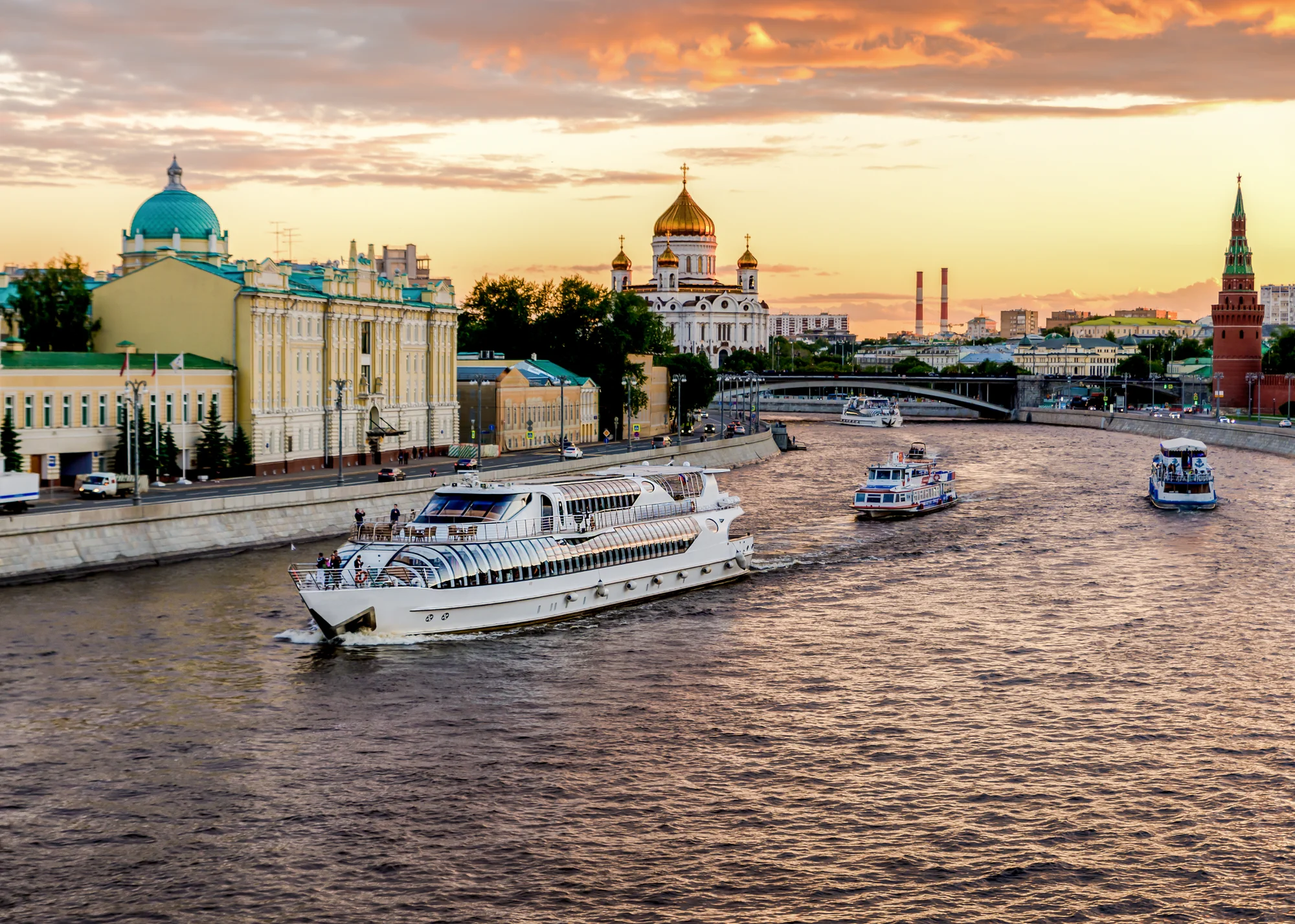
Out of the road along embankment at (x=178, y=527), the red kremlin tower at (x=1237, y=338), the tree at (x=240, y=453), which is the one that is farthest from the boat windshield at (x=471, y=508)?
the red kremlin tower at (x=1237, y=338)

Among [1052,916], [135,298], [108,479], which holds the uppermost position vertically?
[135,298]

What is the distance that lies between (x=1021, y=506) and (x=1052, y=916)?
55.6 m

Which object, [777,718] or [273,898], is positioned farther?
[777,718]

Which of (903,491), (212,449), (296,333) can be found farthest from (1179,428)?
(212,449)

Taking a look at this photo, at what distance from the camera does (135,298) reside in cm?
7281

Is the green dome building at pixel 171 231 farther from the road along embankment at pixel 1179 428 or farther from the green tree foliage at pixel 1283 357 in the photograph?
the green tree foliage at pixel 1283 357

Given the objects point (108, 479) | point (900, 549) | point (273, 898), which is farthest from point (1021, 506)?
point (273, 898)

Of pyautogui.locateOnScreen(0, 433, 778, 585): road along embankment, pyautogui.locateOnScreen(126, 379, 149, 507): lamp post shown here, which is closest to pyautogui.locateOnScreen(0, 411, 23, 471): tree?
pyautogui.locateOnScreen(126, 379, 149, 507): lamp post

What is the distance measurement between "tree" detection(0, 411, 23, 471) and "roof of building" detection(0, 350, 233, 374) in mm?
2118

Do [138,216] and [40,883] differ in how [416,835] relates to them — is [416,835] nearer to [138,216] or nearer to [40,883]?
[40,883]

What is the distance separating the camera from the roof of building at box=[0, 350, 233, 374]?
61375 mm

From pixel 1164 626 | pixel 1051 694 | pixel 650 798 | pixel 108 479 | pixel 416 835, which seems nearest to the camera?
pixel 416 835

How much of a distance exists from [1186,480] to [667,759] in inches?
2080

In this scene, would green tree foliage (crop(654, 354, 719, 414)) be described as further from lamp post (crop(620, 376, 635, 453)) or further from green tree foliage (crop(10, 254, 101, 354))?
green tree foliage (crop(10, 254, 101, 354))
